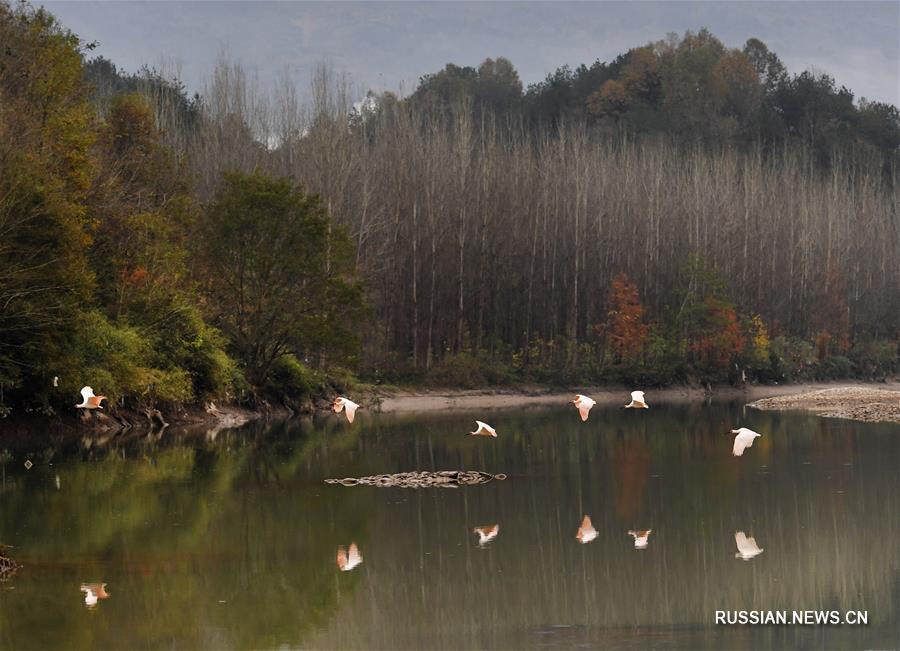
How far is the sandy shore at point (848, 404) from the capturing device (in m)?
45.5

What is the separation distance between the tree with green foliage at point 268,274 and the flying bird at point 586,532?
27.6 metres

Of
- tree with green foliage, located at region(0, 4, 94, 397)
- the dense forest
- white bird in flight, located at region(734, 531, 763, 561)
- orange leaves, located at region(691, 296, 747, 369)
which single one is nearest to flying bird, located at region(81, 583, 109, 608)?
white bird in flight, located at region(734, 531, 763, 561)

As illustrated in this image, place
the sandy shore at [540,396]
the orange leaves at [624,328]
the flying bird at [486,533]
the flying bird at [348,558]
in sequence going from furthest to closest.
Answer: the orange leaves at [624,328], the sandy shore at [540,396], the flying bird at [486,533], the flying bird at [348,558]

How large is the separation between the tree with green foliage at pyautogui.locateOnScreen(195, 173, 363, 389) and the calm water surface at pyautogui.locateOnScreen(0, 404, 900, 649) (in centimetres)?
1478

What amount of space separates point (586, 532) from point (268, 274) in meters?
29.5

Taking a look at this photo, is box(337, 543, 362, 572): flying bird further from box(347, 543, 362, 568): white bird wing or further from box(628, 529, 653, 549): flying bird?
box(628, 529, 653, 549): flying bird

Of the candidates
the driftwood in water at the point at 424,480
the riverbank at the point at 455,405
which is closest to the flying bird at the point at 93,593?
the driftwood in water at the point at 424,480

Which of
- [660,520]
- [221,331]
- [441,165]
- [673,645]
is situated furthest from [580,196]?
[673,645]

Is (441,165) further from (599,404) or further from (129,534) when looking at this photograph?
(129,534)

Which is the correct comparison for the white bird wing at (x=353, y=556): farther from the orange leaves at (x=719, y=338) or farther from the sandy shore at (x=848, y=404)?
the orange leaves at (x=719, y=338)

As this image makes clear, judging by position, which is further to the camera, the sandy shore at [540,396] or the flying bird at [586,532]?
the sandy shore at [540,396]

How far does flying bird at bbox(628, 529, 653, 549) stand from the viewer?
702 inches

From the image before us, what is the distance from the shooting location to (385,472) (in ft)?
89.2

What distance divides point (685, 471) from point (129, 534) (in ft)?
42.0
